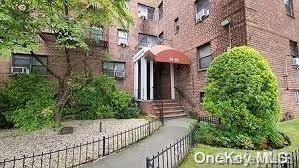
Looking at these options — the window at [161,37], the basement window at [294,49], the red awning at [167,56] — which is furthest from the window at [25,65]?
the basement window at [294,49]

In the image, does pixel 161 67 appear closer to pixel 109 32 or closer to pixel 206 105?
pixel 109 32

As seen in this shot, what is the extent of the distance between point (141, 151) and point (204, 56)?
7.78 meters

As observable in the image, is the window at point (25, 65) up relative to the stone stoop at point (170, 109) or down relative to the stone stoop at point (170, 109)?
up

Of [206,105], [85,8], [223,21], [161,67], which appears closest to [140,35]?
[161,67]

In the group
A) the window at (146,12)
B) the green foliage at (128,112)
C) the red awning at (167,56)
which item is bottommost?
the green foliage at (128,112)

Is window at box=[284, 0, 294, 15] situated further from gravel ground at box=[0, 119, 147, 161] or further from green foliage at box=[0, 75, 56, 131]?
green foliage at box=[0, 75, 56, 131]

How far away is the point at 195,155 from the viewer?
6008 millimetres

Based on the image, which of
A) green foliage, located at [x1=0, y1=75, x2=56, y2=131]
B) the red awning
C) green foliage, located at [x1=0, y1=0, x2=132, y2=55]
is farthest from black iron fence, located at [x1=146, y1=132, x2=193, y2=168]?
the red awning

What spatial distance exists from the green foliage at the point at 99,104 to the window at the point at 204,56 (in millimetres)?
5209

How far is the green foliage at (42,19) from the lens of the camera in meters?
6.65

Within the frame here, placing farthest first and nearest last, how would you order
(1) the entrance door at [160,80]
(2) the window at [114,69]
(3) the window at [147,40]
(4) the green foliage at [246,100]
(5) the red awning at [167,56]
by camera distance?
1. (3) the window at [147,40]
2. (2) the window at [114,69]
3. (1) the entrance door at [160,80]
4. (5) the red awning at [167,56]
5. (4) the green foliage at [246,100]

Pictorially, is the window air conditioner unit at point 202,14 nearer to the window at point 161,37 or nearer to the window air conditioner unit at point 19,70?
the window at point 161,37

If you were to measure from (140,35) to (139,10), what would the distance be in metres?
2.56
